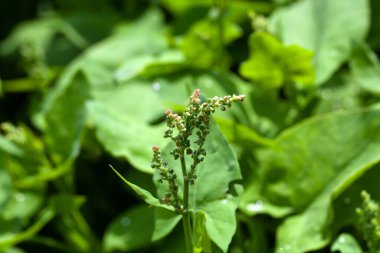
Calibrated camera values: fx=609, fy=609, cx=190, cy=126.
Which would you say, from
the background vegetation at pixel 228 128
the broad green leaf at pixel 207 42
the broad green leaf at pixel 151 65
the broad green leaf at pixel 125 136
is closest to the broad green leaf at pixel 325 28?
the background vegetation at pixel 228 128

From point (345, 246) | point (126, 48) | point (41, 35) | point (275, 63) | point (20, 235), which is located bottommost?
point (345, 246)

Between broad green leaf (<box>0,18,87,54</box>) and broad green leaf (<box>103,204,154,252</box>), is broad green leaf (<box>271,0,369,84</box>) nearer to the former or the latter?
broad green leaf (<box>103,204,154,252</box>)

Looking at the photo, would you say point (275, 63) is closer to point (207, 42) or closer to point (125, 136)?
point (207, 42)

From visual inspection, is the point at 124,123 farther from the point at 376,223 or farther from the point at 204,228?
the point at 376,223

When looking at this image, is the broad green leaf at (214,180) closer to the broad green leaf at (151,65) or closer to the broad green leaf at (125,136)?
the broad green leaf at (125,136)

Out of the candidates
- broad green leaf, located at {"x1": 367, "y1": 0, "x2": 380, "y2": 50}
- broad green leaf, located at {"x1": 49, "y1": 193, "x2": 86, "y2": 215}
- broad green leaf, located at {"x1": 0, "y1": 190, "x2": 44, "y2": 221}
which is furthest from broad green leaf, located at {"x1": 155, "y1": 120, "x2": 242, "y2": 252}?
broad green leaf, located at {"x1": 367, "y1": 0, "x2": 380, "y2": 50}

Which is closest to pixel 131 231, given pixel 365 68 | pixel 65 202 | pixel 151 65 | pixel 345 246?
pixel 65 202

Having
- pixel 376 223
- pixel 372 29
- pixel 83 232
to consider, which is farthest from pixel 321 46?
pixel 83 232
